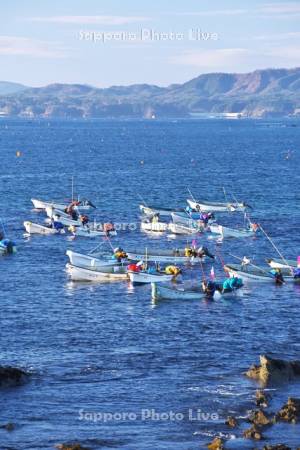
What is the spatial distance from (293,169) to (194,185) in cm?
3902

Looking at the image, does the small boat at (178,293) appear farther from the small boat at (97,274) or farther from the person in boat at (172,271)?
the small boat at (97,274)

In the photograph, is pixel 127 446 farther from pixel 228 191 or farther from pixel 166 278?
pixel 228 191

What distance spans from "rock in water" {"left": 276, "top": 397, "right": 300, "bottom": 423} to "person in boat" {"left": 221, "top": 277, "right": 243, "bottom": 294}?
26.9m

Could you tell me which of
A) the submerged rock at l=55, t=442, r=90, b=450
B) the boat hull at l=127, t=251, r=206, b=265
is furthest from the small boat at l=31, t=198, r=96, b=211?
the submerged rock at l=55, t=442, r=90, b=450

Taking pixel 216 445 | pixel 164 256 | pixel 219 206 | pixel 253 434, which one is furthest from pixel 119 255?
pixel 219 206

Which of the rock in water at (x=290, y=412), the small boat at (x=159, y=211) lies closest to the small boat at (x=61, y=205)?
the small boat at (x=159, y=211)

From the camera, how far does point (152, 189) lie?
157m

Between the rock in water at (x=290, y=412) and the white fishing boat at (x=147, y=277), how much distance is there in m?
31.9

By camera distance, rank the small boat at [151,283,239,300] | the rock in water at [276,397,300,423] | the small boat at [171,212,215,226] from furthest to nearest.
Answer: the small boat at [171,212,215,226]
the small boat at [151,283,239,300]
the rock in water at [276,397,300,423]

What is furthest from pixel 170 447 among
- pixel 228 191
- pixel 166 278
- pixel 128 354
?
pixel 228 191

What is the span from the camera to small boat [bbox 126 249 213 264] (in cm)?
9082

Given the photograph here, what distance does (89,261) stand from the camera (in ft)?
286

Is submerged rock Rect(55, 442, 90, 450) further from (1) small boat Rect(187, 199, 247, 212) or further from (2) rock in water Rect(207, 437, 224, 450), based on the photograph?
(1) small boat Rect(187, 199, 247, 212)

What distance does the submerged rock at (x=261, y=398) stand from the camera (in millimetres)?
53253
